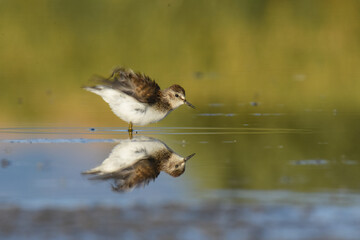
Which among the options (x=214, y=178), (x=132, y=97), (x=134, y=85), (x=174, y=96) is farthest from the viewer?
(x=174, y=96)

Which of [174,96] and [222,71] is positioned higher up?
[174,96]

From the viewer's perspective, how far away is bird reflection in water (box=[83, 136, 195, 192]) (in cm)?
953

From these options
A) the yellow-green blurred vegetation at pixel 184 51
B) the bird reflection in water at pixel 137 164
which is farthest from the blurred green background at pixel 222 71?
the bird reflection in water at pixel 137 164

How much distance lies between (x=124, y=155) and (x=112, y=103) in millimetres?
2721

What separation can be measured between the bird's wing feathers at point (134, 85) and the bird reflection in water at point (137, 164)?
4.44ft

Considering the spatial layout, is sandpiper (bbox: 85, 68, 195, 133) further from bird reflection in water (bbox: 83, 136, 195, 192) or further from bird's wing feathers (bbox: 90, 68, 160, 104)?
bird reflection in water (bbox: 83, 136, 195, 192)

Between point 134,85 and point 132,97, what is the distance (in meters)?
0.26

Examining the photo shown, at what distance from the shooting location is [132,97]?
44.7ft

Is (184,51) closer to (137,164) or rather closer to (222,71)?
(222,71)

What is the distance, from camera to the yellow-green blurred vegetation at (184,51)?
1819 cm

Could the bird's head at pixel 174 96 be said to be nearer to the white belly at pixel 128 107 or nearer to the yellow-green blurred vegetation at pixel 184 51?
the white belly at pixel 128 107

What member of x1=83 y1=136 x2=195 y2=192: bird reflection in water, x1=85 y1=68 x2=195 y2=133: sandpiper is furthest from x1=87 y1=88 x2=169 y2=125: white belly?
x1=83 y1=136 x2=195 y2=192: bird reflection in water

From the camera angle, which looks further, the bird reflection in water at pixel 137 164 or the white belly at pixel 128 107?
the white belly at pixel 128 107

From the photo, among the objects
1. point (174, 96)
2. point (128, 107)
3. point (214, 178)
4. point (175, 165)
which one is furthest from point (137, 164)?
point (174, 96)
